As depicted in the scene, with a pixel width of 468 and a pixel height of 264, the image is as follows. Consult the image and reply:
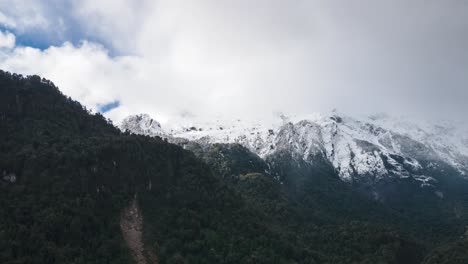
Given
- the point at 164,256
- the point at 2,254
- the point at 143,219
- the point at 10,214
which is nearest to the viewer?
the point at 2,254

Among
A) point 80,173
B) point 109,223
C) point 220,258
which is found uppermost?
point 80,173

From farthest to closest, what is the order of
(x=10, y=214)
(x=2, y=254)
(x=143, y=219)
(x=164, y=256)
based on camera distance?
(x=143, y=219), (x=164, y=256), (x=10, y=214), (x=2, y=254)

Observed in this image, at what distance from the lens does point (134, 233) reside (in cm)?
18950

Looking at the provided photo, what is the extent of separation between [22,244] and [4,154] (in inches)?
1876

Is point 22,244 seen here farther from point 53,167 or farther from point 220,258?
point 220,258

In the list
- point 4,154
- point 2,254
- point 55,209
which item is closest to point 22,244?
point 2,254

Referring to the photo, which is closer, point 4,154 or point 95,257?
point 95,257

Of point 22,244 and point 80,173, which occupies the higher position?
point 80,173

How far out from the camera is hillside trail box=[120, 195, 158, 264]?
18100cm

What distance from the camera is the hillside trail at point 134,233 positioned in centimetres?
18100

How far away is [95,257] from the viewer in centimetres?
16862

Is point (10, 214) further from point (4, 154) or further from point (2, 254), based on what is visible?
point (4, 154)

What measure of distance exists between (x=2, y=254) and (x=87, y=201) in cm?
3936

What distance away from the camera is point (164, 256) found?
607ft
